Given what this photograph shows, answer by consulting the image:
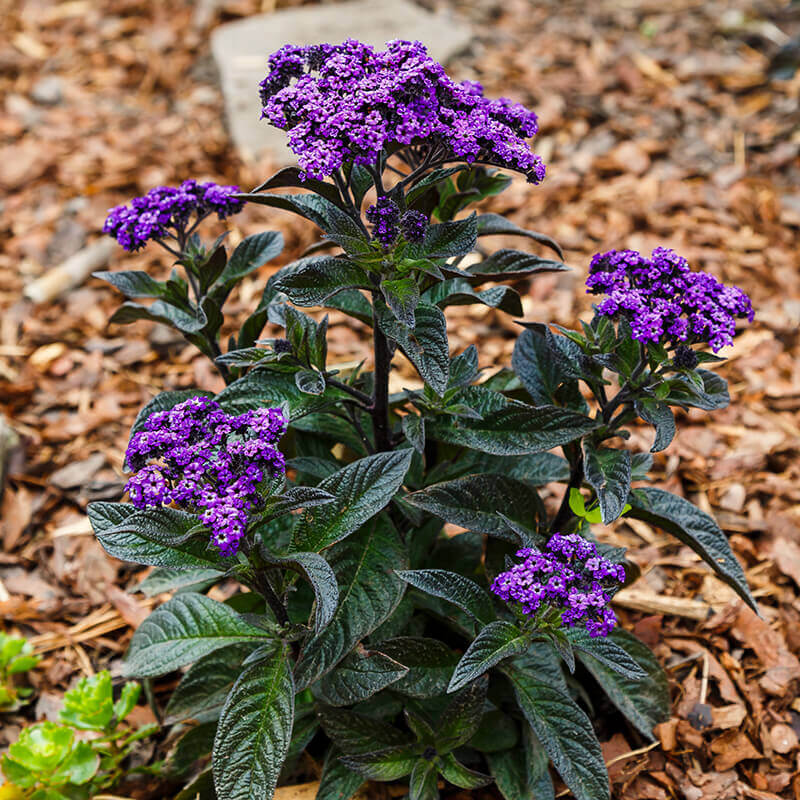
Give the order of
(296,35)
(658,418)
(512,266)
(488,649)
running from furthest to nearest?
1. (296,35)
2. (512,266)
3. (658,418)
4. (488,649)

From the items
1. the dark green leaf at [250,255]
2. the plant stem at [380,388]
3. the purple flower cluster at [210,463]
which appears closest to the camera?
the purple flower cluster at [210,463]

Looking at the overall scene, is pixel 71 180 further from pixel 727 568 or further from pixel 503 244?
pixel 727 568

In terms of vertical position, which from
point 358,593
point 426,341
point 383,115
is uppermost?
point 383,115

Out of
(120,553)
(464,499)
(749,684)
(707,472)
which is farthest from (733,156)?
(120,553)

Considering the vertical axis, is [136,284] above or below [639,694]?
above

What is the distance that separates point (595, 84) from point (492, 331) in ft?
8.32

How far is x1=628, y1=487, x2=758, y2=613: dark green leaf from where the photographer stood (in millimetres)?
2357

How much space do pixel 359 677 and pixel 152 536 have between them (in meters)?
0.70

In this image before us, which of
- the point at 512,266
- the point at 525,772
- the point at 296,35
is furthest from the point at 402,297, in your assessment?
the point at 296,35

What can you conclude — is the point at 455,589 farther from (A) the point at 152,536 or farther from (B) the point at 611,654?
(A) the point at 152,536

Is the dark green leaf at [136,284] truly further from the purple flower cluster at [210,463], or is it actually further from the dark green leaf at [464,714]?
the dark green leaf at [464,714]

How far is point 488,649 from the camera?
2018 mm

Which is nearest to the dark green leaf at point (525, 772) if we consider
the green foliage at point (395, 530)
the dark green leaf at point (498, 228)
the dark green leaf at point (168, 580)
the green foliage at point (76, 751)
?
the green foliage at point (395, 530)

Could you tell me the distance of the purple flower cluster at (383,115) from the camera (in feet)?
6.16
